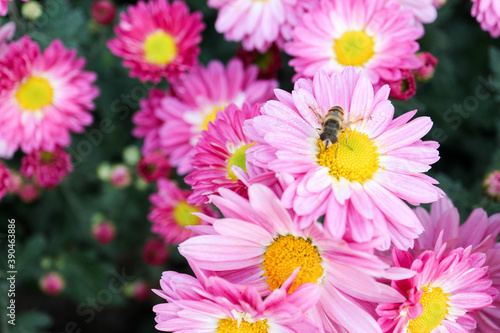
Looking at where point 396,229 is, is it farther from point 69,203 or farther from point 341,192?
point 69,203

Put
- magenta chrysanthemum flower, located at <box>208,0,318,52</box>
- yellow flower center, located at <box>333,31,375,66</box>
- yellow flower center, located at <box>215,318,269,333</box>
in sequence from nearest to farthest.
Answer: yellow flower center, located at <box>215,318,269,333</box>
yellow flower center, located at <box>333,31,375,66</box>
magenta chrysanthemum flower, located at <box>208,0,318,52</box>

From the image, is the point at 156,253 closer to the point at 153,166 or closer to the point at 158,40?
the point at 153,166

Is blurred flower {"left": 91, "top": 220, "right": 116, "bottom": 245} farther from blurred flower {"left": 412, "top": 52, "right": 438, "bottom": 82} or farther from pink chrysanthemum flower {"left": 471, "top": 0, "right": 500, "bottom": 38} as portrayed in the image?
pink chrysanthemum flower {"left": 471, "top": 0, "right": 500, "bottom": 38}

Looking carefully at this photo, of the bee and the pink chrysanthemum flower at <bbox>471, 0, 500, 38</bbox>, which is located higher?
the pink chrysanthemum flower at <bbox>471, 0, 500, 38</bbox>

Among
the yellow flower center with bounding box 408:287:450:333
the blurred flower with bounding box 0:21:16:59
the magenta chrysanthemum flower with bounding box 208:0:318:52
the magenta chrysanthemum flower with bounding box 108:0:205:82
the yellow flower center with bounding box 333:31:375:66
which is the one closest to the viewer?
the yellow flower center with bounding box 408:287:450:333

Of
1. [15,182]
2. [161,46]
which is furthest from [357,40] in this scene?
[15,182]

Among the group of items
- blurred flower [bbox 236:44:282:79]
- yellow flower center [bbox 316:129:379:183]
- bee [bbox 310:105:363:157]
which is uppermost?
blurred flower [bbox 236:44:282:79]

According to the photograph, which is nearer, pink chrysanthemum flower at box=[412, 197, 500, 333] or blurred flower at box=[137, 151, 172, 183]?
pink chrysanthemum flower at box=[412, 197, 500, 333]

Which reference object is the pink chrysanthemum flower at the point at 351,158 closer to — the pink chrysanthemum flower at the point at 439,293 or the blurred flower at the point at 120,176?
the pink chrysanthemum flower at the point at 439,293

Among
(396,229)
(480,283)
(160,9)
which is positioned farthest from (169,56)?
(480,283)

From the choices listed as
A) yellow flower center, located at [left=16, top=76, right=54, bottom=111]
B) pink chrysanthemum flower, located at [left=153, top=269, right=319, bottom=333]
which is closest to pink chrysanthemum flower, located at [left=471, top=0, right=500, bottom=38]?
pink chrysanthemum flower, located at [left=153, top=269, right=319, bottom=333]
